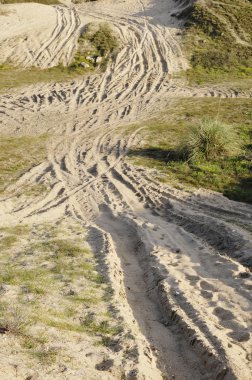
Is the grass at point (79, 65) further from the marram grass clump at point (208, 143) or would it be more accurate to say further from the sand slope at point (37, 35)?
the marram grass clump at point (208, 143)

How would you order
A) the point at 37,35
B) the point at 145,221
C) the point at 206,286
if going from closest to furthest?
the point at 206,286 < the point at 145,221 < the point at 37,35

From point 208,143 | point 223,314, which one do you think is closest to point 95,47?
point 208,143

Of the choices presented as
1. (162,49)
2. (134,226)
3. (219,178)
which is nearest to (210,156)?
(219,178)

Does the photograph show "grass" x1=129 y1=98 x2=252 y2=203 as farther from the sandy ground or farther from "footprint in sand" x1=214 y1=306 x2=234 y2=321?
"footprint in sand" x1=214 y1=306 x2=234 y2=321

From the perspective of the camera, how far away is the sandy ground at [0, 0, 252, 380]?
6.14m

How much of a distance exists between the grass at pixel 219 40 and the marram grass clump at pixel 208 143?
45.4ft

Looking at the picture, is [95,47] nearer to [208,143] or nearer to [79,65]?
[79,65]

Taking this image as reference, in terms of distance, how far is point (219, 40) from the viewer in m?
37.2

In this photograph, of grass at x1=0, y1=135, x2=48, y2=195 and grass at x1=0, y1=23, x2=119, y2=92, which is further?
grass at x1=0, y1=23, x2=119, y2=92

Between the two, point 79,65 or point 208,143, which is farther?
point 79,65

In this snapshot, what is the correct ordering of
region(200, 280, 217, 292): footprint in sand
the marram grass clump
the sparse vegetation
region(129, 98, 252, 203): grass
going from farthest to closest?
the sparse vegetation < the marram grass clump < region(129, 98, 252, 203): grass < region(200, 280, 217, 292): footprint in sand

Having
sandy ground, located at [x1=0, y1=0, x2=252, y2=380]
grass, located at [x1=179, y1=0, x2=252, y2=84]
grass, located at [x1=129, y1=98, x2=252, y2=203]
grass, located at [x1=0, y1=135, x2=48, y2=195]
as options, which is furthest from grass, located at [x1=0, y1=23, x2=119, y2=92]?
grass, located at [x1=129, y1=98, x2=252, y2=203]

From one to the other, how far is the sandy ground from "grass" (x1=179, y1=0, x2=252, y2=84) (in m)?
4.27

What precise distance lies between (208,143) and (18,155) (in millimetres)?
7585
